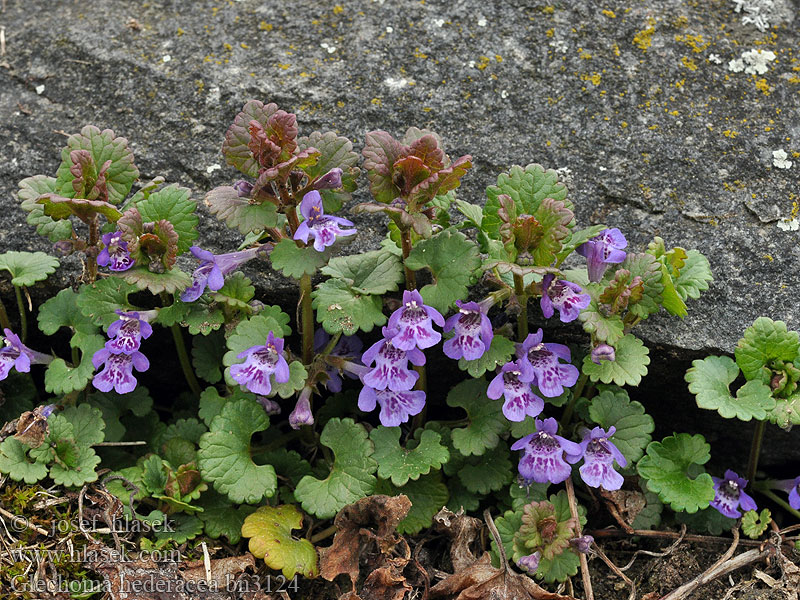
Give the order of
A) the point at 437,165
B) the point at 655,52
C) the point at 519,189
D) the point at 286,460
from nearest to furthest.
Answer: the point at 437,165
the point at 519,189
the point at 286,460
the point at 655,52

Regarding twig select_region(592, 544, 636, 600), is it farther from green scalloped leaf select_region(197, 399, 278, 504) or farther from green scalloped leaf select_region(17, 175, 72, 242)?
green scalloped leaf select_region(17, 175, 72, 242)

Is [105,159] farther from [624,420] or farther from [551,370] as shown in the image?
[624,420]

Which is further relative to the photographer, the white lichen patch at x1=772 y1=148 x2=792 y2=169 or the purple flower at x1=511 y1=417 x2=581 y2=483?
the white lichen patch at x1=772 y1=148 x2=792 y2=169

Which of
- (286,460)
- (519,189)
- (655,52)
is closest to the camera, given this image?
(519,189)

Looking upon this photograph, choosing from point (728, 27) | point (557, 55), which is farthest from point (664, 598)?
point (728, 27)

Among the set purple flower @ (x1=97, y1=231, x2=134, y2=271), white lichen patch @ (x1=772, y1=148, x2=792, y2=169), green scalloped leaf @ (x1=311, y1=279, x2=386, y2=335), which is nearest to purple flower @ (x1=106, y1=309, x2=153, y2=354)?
purple flower @ (x1=97, y1=231, x2=134, y2=271)

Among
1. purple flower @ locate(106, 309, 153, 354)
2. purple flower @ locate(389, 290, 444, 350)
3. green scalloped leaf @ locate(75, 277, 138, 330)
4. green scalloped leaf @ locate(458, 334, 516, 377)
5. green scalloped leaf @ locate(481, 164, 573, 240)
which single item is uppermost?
green scalloped leaf @ locate(481, 164, 573, 240)

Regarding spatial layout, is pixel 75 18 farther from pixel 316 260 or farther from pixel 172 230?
pixel 316 260

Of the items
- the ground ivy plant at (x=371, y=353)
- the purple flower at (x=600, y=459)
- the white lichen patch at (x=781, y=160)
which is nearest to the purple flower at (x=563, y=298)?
the ground ivy plant at (x=371, y=353)
